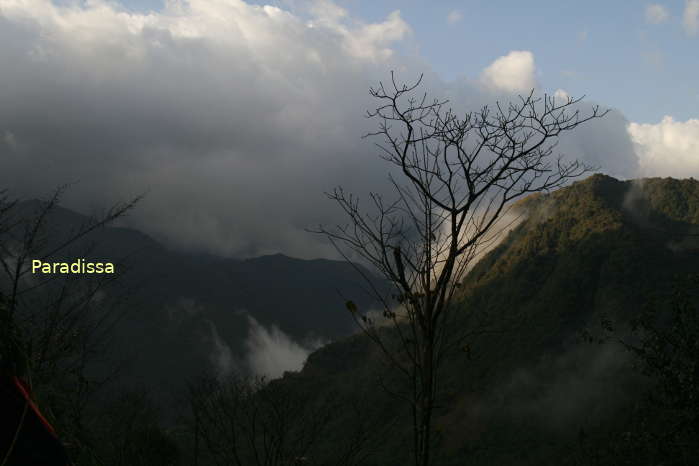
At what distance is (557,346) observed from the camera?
3378 inches

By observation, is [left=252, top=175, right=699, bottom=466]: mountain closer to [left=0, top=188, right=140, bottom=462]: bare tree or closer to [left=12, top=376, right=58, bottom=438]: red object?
[left=0, top=188, right=140, bottom=462]: bare tree

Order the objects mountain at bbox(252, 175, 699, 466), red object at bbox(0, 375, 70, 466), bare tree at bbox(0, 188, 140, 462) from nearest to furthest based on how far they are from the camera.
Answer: red object at bbox(0, 375, 70, 466)
bare tree at bbox(0, 188, 140, 462)
mountain at bbox(252, 175, 699, 466)

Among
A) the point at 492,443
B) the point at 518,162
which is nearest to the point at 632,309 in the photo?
the point at 492,443

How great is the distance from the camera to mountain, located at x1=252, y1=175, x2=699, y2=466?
213 ft

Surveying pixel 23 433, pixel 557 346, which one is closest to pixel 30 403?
pixel 23 433

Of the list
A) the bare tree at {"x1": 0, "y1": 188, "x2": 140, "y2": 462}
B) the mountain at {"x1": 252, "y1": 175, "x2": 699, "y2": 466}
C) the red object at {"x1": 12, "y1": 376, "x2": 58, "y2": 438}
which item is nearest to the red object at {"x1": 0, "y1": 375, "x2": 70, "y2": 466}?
the red object at {"x1": 12, "y1": 376, "x2": 58, "y2": 438}

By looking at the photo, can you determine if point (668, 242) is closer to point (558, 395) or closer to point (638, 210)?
point (638, 210)

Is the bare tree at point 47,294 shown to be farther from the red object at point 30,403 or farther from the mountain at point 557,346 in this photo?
the mountain at point 557,346

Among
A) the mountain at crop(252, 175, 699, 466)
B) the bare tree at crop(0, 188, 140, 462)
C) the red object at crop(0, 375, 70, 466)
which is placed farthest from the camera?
the mountain at crop(252, 175, 699, 466)

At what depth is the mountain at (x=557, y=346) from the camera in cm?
6481

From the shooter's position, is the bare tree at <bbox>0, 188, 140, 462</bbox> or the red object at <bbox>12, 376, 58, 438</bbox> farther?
the bare tree at <bbox>0, 188, 140, 462</bbox>

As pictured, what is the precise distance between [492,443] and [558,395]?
1188 cm

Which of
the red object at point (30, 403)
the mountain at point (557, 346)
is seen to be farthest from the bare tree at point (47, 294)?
the mountain at point (557, 346)

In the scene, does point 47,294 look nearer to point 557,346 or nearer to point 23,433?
point 23,433
